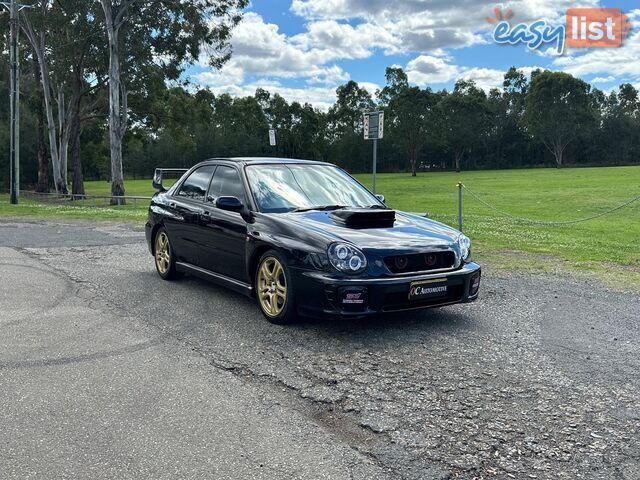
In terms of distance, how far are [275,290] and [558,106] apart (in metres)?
90.5

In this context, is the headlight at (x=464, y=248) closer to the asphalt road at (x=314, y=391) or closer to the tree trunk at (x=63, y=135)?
the asphalt road at (x=314, y=391)

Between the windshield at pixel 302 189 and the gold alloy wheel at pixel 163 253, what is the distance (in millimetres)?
1783

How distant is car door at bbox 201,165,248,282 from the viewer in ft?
20.2

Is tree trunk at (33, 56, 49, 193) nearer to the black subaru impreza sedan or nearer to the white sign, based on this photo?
the white sign

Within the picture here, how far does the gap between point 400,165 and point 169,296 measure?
304ft

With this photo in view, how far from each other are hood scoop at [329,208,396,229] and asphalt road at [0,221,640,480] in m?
0.91

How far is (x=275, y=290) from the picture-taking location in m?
5.62

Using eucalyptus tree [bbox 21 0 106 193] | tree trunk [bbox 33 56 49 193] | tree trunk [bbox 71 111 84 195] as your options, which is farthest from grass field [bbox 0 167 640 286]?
tree trunk [bbox 33 56 49 193]

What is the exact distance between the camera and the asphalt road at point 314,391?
3109 millimetres

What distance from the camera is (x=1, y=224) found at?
50.1ft

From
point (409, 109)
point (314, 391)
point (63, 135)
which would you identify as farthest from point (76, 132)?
point (409, 109)

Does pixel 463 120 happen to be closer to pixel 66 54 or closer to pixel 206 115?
pixel 206 115

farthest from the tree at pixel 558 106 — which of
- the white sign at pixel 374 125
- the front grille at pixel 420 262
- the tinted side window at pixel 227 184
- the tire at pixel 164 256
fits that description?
the front grille at pixel 420 262

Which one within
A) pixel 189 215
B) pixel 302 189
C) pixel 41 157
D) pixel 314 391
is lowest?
pixel 314 391
